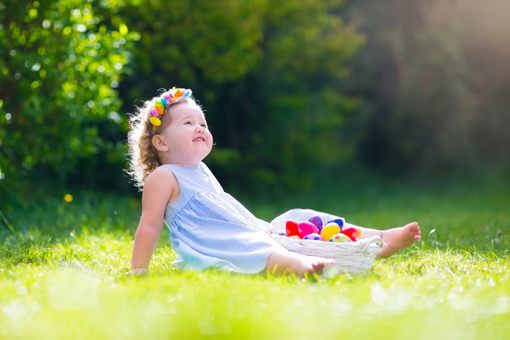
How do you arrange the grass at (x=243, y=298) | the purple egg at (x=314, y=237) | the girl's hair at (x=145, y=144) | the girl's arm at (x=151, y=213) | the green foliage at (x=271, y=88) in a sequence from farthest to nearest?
1. the green foliage at (x=271, y=88)
2. the girl's hair at (x=145, y=144)
3. the purple egg at (x=314, y=237)
4. the girl's arm at (x=151, y=213)
5. the grass at (x=243, y=298)

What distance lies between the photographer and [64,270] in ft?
11.0

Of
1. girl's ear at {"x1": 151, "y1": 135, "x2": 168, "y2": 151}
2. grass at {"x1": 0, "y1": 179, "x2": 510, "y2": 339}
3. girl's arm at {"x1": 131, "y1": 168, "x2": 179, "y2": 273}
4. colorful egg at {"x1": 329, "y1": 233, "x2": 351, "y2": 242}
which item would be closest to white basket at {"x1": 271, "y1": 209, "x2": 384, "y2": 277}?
grass at {"x1": 0, "y1": 179, "x2": 510, "y2": 339}

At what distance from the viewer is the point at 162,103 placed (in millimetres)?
3777

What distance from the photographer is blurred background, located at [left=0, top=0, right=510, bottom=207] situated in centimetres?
649

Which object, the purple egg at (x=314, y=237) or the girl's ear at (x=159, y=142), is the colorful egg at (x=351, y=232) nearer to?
the purple egg at (x=314, y=237)

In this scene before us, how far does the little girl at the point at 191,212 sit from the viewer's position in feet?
10.7

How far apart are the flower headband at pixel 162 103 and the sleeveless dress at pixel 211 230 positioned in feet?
0.83

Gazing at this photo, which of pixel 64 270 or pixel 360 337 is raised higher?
pixel 360 337

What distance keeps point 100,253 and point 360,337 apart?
231 cm

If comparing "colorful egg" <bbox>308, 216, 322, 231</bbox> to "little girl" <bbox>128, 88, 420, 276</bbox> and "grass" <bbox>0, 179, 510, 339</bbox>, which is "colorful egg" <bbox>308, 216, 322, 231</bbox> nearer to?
"little girl" <bbox>128, 88, 420, 276</bbox>

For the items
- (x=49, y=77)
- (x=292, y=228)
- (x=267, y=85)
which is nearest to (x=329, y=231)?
(x=292, y=228)

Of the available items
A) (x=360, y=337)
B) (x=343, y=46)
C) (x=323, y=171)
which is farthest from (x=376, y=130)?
(x=360, y=337)

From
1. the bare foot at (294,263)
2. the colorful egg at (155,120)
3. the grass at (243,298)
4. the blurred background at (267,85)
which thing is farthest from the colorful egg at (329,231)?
the blurred background at (267,85)

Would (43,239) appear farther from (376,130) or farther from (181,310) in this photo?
(376,130)
